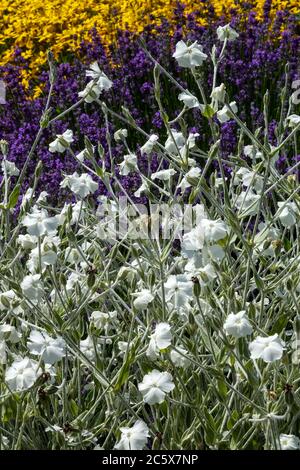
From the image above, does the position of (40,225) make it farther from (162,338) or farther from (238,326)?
(238,326)

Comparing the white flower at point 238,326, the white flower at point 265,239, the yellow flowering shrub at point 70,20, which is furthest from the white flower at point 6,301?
the yellow flowering shrub at point 70,20

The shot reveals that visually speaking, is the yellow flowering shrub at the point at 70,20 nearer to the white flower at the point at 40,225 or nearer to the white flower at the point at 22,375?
the white flower at the point at 40,225

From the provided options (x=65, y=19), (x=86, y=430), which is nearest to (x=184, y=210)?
(x=86, y=430)

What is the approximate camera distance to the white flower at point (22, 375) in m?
1.92

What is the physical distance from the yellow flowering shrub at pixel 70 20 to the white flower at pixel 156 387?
3.24m

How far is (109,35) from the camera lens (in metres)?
5.06

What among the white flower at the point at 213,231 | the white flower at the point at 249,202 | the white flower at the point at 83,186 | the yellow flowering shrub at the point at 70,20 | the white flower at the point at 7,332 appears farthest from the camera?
the yellow flowering shrub at the point at 70,20

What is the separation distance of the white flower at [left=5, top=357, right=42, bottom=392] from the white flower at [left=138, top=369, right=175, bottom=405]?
0.23 metres

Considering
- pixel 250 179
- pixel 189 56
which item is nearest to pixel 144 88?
pixel 250 179

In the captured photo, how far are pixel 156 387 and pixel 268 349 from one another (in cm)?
25

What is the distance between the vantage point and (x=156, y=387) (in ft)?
6.31

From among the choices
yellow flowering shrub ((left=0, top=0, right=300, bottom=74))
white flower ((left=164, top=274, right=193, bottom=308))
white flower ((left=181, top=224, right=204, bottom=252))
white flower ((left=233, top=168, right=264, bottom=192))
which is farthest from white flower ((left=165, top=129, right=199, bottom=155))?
yellow flowering shrub ((left=0, top=0, right=300, bottom=74))

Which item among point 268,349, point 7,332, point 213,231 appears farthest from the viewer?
point 7,332

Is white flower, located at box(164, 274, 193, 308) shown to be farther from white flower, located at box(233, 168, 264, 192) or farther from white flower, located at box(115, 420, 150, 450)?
white flower, located at box(233, 168, 264, 192)
